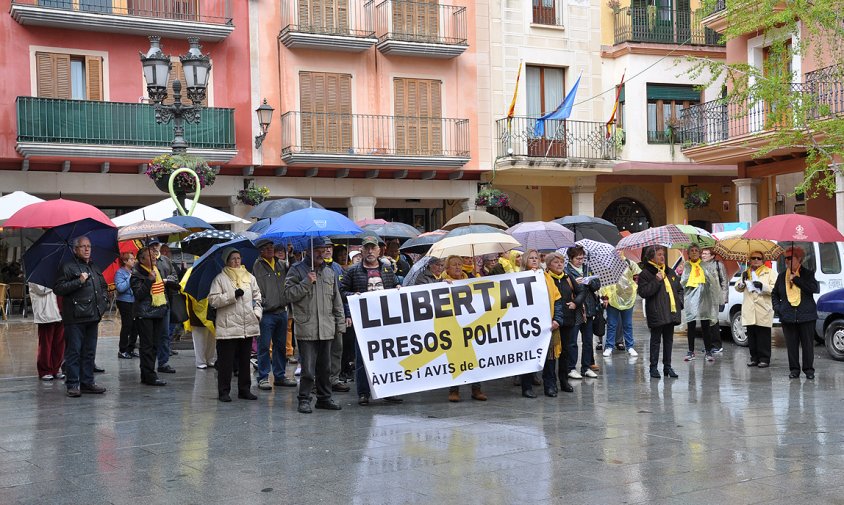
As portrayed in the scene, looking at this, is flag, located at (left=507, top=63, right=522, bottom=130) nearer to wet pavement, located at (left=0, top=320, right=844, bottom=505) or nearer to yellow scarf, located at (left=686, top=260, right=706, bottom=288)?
yellow scarf, located at (left=686, top=260, right=706, bottom=288)

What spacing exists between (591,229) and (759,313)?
3.37m

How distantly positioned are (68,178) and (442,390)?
16.2 metres

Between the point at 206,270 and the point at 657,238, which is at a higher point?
the point at 657,238

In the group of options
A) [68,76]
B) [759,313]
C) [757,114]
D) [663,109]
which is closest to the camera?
[759,313]

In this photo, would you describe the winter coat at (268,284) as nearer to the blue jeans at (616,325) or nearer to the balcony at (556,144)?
the blue jeans at (616,325)

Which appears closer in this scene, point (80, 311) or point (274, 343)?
point (80, 311)

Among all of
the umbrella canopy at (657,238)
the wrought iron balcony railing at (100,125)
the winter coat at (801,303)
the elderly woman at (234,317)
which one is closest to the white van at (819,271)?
the umbrella canopy at (657,238)

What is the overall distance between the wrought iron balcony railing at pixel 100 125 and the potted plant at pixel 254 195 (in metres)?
1.34

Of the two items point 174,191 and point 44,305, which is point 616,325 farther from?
point 44,305

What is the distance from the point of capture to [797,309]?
12.5 metres

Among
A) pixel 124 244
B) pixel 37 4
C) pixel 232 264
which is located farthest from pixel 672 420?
pixel 37 4

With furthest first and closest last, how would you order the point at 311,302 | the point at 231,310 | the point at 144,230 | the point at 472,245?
the point at 144,230 < the point at 472,245 < the point at 231,310 < the point at 311,302

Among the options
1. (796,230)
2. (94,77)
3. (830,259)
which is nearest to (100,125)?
(94,77)

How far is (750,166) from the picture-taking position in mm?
25969
